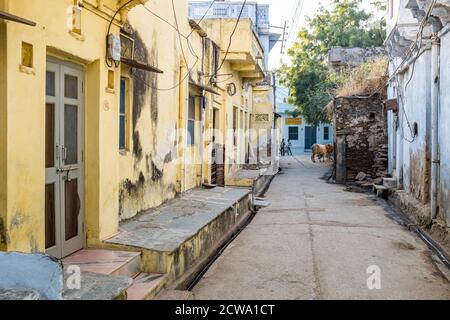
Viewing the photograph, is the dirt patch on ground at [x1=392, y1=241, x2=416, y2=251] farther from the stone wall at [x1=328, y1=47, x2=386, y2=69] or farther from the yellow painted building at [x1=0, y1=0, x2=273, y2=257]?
the stone wall at [x1=328, y1=47, x2=386, y2=69]

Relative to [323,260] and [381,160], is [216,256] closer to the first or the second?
[323,260]

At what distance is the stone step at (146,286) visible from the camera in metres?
5.13

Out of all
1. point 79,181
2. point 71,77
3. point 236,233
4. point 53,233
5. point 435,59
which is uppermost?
point 435,59

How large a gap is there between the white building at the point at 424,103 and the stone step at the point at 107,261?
5.51 meters

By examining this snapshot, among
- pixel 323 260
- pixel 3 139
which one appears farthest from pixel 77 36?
pixel 323 260

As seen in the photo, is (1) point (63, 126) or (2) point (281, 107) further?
(2) point (281, 107)

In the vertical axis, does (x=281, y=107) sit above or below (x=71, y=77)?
above

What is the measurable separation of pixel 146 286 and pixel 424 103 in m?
7.97

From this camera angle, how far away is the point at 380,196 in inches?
615

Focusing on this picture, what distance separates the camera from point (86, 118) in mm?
6215

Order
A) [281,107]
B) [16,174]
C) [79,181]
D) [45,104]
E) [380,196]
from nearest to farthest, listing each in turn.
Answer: [16,174] → [45,104] → [79,181] → [380,196] → [281,107]
